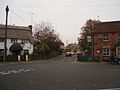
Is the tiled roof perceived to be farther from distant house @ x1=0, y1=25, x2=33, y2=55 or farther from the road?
distant house @ x1=0, y1=25, x2=33, y2=55

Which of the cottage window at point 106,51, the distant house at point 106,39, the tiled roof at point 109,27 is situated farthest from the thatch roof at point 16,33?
the cottage window at point 106,51

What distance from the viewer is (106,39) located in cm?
2666

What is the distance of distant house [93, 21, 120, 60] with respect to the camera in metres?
25.7

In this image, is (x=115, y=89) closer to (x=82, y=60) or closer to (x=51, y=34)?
(x=82, y=60)

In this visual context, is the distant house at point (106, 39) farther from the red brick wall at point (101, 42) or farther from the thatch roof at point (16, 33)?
the thatch roof at point (16, 33)

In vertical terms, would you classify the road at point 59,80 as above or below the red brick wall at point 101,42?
below

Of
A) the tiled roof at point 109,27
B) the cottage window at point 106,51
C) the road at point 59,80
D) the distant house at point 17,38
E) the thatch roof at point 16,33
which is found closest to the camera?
the road at point 59,80

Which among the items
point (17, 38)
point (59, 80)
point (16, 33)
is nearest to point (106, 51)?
point (59, 80)

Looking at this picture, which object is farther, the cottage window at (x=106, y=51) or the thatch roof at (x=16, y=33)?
the thatch roof at (x=16, y=33)

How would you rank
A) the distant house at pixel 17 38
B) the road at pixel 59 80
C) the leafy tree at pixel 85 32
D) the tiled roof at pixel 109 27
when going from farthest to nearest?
the leafy tree at pixel 85 32 → the distant house at pixel 17 38 → the tiled roof at pixel 109 27 → the road at pixel 59 80

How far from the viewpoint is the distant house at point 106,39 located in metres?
25.7

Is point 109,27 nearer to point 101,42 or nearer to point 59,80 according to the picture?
point 101,42

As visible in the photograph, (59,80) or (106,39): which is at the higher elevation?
(106,39)

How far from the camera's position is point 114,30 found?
2620 centimetres
